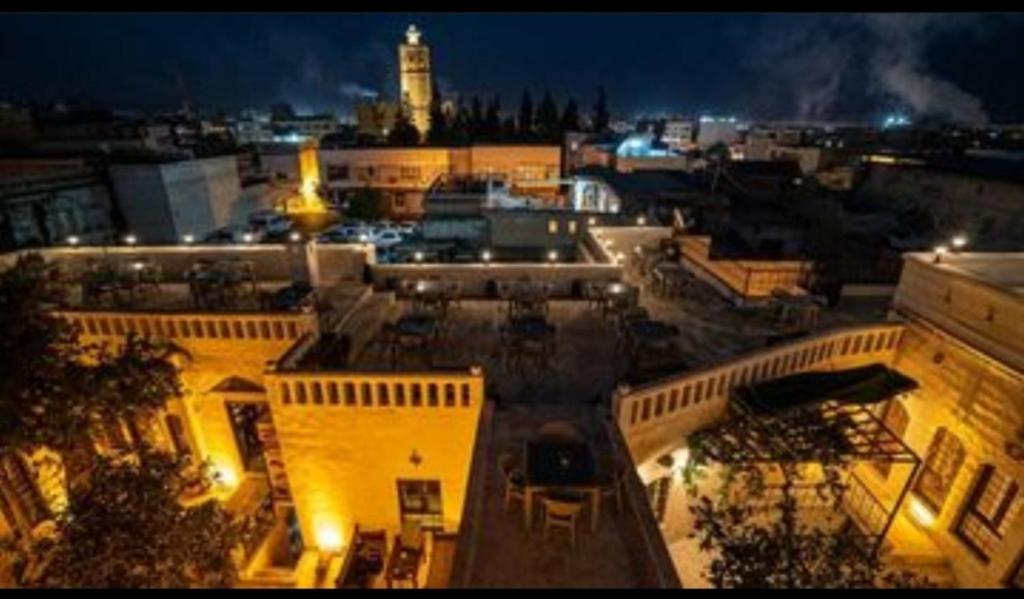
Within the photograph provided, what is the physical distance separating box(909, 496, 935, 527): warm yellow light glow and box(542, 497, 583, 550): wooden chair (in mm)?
9090

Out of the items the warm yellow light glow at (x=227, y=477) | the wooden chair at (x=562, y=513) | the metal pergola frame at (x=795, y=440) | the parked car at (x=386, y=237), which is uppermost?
the wooden chair at (x=562, y=513)

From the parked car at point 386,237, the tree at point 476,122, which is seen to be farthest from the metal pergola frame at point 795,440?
the tree at point 476,122

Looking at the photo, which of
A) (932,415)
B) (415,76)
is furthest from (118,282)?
(415,76)

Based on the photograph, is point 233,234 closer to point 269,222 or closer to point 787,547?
point 269,222

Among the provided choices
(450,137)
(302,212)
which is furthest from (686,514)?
(450,137)

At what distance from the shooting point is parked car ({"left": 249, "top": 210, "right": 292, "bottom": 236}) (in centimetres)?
3662

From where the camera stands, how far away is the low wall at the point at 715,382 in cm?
977

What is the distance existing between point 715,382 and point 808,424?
186 centimetres

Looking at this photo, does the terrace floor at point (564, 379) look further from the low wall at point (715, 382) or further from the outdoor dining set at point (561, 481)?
the low wall at point (715, 382)

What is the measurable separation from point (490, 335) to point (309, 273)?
262 inches

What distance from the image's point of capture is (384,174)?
44344mm

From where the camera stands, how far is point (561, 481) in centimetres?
752

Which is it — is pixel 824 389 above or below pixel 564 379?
above

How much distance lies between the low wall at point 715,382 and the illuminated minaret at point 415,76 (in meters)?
70.8
